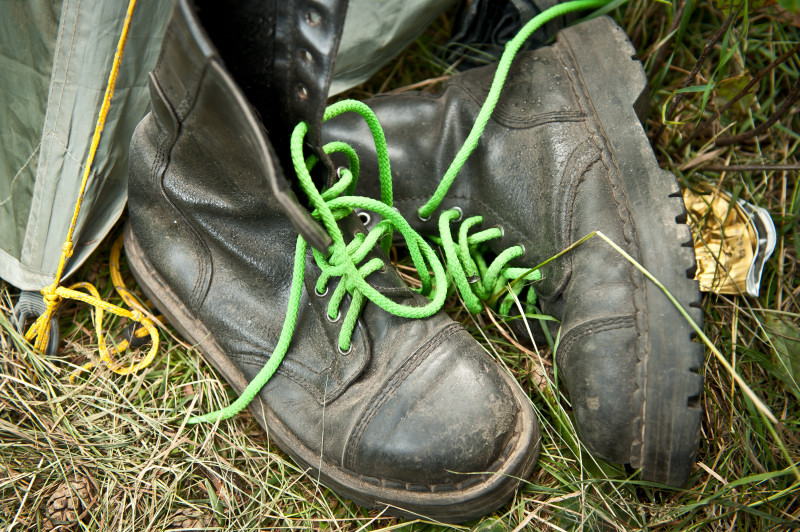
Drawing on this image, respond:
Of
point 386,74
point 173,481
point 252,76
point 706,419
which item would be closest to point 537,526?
point 706,419

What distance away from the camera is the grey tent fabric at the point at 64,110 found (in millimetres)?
1094

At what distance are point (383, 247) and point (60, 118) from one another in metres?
0.69

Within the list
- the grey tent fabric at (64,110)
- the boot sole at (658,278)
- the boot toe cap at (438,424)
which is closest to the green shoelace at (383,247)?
the boot toe cap at (438,424)

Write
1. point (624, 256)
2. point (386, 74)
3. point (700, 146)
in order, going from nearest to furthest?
point (624, 256) → point (700, 146) → point (386, 74)

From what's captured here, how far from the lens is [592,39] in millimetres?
1132

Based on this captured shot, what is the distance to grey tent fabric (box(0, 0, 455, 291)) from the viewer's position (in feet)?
3.59

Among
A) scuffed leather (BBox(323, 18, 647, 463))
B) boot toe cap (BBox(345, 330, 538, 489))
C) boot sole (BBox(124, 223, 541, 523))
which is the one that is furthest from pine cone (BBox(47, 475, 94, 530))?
scuffed leather (BBox(323, 18, 647, 463))

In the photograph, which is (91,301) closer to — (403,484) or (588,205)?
(403,484)

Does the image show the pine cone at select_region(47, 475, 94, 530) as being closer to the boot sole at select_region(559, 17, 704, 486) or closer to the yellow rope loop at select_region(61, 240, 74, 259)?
the yellow rope loop at select_region(61, 240, 74, 259)

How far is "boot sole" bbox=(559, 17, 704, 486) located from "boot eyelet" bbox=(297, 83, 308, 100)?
1.83ft

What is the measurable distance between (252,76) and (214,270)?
41 centimetres

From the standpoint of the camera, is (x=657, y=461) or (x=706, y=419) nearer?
(x=657, y=461)

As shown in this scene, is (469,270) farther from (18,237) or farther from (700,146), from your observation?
(18,237)

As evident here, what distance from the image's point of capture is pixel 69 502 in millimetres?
1134
